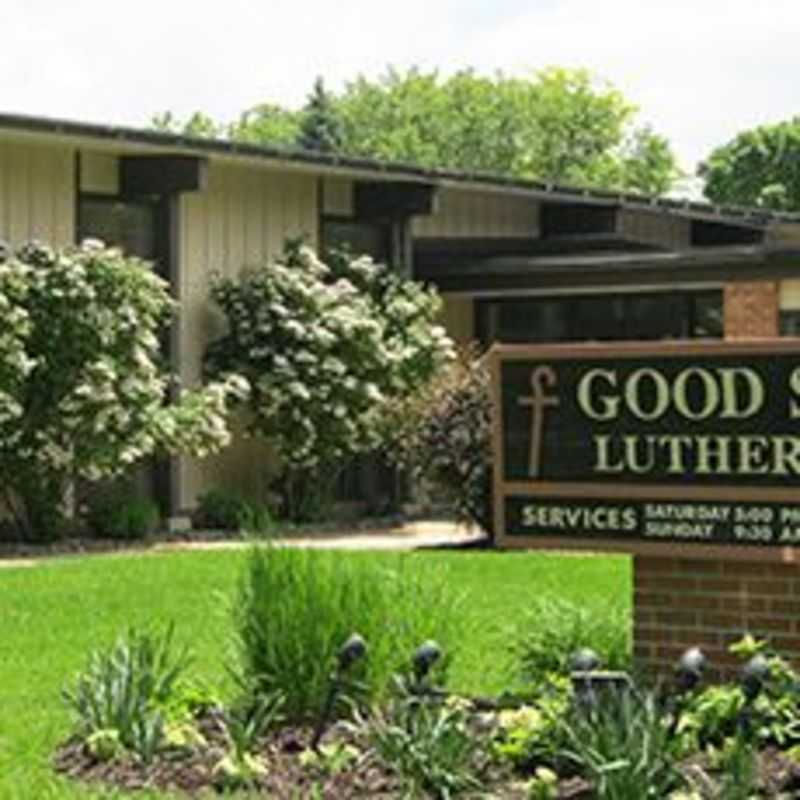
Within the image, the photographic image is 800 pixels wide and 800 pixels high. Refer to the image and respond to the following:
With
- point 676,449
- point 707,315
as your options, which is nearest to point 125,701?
point 676,449

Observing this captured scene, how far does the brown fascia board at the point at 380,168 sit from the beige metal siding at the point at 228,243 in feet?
2.35

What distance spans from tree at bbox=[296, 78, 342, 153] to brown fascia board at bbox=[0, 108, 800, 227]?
41979 millimetres

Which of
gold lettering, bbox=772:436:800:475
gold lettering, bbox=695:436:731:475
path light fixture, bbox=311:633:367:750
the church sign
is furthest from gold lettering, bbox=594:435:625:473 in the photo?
path light fixture, bbox=311:633:367:750

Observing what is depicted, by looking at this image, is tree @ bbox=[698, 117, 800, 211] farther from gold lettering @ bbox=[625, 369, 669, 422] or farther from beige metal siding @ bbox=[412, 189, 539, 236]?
gold lettering @ bbox=[625, 369, 669, 422]

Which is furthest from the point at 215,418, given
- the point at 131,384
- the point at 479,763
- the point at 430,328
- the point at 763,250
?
the point at 479,763

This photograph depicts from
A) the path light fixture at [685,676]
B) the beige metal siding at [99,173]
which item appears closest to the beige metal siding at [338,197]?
the beige metal siding at [99,173]

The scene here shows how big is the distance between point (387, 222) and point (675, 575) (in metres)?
16.6

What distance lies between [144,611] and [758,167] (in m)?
62.2

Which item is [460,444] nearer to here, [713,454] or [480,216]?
[480,216]

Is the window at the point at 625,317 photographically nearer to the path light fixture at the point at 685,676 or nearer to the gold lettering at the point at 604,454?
the gold lettering at the point at 604,454

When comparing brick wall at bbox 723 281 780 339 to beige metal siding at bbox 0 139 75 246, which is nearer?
beige metal siding at bbox 0 139 75 246

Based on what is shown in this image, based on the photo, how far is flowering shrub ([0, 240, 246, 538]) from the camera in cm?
1952

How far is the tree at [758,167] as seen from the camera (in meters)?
72.4

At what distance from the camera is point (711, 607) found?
8.66 m
